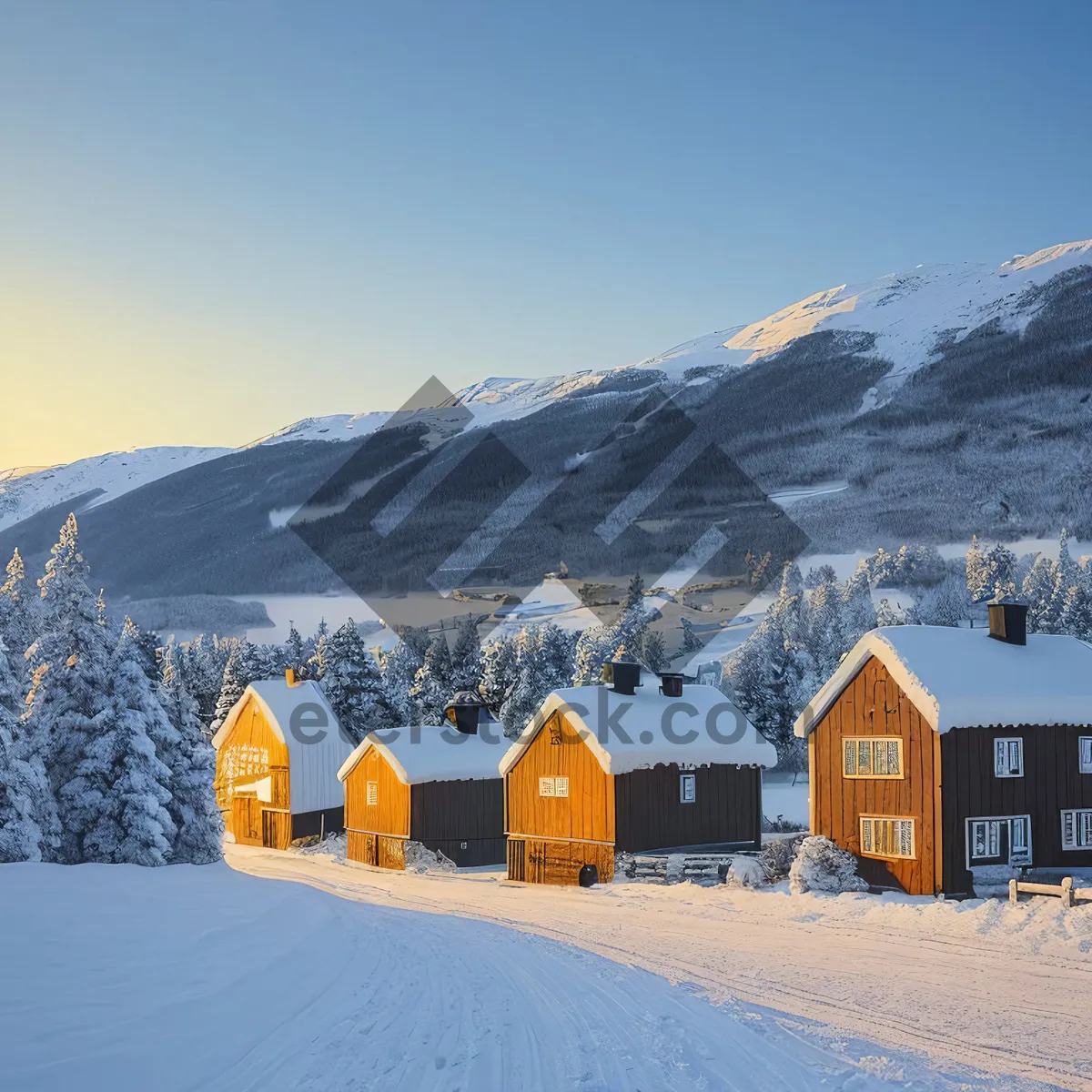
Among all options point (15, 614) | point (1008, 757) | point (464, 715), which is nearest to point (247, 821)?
point (15, 614)

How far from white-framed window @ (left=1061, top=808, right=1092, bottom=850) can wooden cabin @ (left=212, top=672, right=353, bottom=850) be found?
4175 centimetres

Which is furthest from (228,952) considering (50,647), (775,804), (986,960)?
(775,804)

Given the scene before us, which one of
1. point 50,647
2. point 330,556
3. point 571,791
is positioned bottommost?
point 571,791

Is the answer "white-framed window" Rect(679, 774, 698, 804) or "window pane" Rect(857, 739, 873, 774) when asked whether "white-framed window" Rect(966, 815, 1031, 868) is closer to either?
"window pane" Rect(857, 739, 873, 774)

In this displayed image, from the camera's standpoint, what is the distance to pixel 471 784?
49344 mm

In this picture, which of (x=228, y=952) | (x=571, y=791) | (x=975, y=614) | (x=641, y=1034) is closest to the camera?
(x=641, y=1034)

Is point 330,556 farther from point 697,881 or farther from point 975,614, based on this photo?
A: point 697,881

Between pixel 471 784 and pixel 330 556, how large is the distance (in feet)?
507

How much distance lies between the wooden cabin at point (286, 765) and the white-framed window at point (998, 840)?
40447 mm

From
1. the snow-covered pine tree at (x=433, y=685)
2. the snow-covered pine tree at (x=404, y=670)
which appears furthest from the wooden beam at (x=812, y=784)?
the snow-covered pine tree at (x=404, y=670)

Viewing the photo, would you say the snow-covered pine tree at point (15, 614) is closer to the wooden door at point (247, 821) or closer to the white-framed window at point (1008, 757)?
the wooden door at point (247, 821)

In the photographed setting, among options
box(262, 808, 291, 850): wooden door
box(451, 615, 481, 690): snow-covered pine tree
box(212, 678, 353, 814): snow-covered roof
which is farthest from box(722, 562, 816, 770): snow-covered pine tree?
box(262, 808, 291, 850): wooden door

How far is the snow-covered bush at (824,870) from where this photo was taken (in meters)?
29.9

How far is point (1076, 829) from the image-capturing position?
29938 mm
